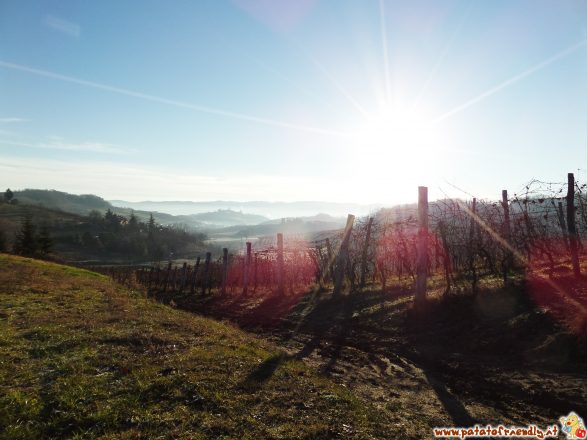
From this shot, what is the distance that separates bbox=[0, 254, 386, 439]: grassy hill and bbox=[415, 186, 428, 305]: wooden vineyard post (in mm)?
5961

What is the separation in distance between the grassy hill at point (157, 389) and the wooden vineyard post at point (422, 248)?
5.96 meters

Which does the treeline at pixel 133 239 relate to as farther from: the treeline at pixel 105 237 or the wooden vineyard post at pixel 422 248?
the wooden vineyard post at pixel 422 248

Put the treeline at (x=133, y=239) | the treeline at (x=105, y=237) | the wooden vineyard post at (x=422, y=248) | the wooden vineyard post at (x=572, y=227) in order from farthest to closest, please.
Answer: the treeline at (x=133, y=239) < the treeline at (x=105, y=237) < the wooden vineyard post at (x=422, y=248) < the wooden vineyard post at (x=572, y=227)

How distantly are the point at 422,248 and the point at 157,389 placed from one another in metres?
9.74

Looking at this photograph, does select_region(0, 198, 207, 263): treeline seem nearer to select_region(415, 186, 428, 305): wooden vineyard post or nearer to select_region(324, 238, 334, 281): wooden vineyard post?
select_region(324, 238, 334, 281): wooden vineyard post

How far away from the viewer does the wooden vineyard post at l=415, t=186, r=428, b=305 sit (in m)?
12.9

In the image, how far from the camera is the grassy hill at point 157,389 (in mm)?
5051

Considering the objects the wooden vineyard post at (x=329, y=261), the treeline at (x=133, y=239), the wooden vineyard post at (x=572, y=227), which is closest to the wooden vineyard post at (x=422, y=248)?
the wooden vineyard post at (x=572, y=227)

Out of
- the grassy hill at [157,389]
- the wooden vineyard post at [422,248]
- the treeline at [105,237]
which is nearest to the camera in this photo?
the grassy hill at [157,389]

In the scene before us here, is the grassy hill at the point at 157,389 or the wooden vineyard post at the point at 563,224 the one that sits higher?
the wooden vineyard post at the point at 563,224

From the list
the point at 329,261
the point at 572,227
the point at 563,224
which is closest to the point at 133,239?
the point at 329,261

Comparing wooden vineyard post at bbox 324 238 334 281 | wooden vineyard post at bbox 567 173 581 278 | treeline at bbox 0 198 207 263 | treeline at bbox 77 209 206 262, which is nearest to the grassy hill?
wooden vineyard post at bbox 567 173 581 278

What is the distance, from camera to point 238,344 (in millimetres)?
9531

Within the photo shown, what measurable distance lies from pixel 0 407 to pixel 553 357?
33.8ft
